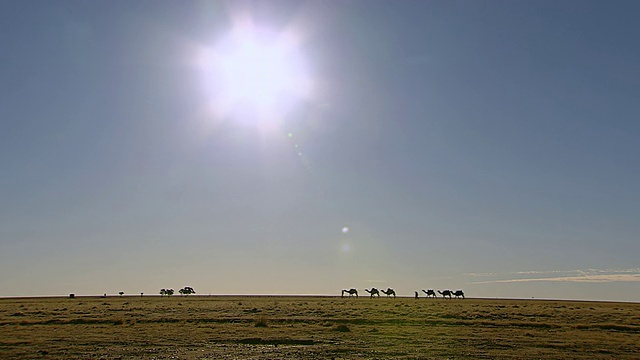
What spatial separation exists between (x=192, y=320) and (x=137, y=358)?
18.2 meters

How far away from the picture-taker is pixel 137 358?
2472cm

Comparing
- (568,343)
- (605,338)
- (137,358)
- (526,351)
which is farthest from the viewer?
(605,338)

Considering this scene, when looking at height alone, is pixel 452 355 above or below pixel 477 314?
below

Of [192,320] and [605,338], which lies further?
[192,320]

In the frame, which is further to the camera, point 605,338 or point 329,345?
point 605,338

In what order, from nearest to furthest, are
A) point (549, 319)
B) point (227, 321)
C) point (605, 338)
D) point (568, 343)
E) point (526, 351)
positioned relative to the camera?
point (526, 351), point (568, 343), point (605, 338), point (227, 321), point (549, 319)

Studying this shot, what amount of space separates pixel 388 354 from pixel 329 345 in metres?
3.79

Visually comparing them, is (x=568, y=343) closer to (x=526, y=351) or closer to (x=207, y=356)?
(x=526, y=351)

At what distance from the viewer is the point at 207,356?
82.6 ft

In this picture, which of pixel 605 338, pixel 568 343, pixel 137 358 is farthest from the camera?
pixel 605 338

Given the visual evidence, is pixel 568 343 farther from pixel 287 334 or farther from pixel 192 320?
pixel 192 320

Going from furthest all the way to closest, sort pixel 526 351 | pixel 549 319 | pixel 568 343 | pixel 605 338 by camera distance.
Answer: pixel 549 319
pixel 605 338
pixel 568 343
pixel 526 351

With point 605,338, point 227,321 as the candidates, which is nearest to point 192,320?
point 227,321

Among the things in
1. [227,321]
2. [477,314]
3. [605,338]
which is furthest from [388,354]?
[477,314]
